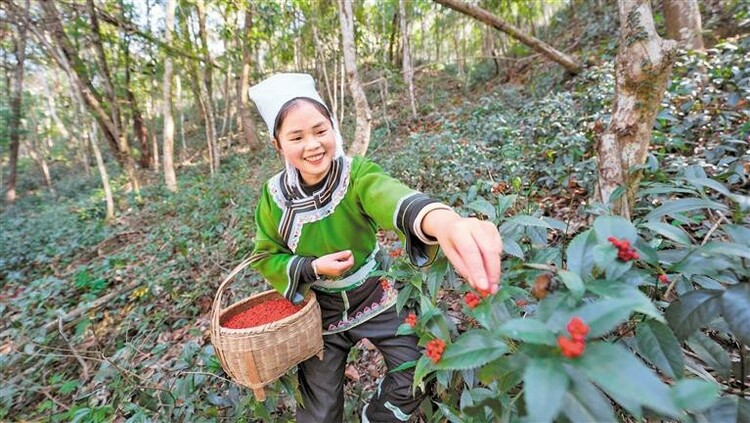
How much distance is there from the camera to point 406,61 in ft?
33.0

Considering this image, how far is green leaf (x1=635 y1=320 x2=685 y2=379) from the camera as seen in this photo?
2.30 ft

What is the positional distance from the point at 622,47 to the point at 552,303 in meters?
1.90

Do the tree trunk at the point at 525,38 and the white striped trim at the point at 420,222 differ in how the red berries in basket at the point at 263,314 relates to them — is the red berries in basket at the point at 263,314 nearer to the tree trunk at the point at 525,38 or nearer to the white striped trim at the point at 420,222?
the white striped trim at the point at 420,222

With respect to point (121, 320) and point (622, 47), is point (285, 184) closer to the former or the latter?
point (622, 47)

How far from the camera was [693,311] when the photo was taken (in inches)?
28.9

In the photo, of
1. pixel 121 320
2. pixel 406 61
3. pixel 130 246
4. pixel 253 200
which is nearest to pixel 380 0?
pixel 406 61

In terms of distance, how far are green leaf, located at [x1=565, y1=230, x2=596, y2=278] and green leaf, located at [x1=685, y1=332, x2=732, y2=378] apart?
359 millimetres

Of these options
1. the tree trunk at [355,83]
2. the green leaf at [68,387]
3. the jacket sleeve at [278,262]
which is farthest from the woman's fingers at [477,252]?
the tree trunk at [355,83]

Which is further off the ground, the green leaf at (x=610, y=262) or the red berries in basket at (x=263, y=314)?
the green leaf at (x=610, y=262)

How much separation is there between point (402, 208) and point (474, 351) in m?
0.54

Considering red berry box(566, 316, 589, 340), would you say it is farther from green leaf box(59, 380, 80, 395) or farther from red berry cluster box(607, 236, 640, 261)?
green leaf box(59, 380, 80, 395)

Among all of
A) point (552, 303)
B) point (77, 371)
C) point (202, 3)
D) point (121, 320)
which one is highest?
point (202, 3)

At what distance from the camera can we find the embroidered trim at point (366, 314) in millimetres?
1632

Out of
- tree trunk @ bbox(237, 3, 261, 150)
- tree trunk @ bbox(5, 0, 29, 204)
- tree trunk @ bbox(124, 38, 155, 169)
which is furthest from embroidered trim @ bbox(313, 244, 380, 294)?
tree trunk @ bbox(5, 0, 29, 204)
